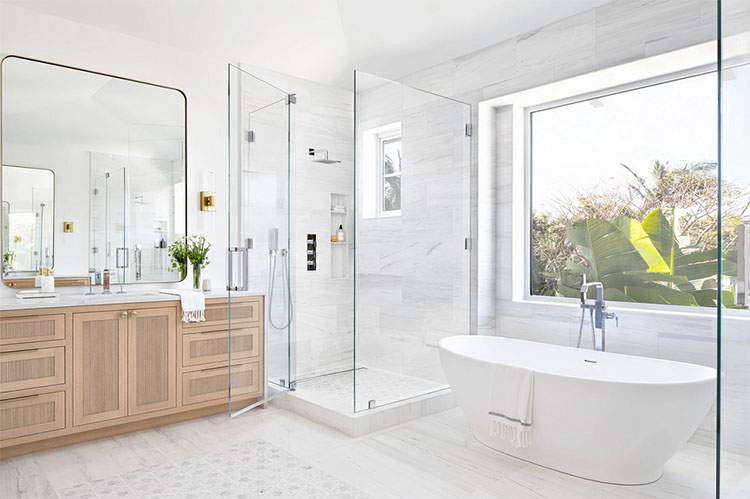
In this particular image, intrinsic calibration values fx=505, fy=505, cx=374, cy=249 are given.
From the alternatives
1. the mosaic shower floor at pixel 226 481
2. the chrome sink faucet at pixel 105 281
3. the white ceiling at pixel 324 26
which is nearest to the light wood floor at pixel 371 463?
the mosaic shower floor at pixel 226 481

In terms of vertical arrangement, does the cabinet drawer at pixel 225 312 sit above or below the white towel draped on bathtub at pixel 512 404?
above

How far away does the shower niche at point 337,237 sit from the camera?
469cm

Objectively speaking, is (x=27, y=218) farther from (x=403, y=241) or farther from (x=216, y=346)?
(x=403, y=241)

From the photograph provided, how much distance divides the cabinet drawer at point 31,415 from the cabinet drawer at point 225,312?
872 millimetres

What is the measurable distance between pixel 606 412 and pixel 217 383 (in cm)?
252

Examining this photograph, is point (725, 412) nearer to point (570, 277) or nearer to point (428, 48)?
point (570, 277)

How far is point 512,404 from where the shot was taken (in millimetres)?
2664

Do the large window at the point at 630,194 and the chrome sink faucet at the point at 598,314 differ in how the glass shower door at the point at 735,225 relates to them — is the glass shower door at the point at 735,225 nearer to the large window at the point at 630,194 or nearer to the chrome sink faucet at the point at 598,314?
the chrome sink faucet at the point at 598,314

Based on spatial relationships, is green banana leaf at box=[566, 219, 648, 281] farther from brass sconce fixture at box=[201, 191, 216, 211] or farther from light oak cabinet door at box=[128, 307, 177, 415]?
light oak cabinet door at box=[128, 307, 177, 415]

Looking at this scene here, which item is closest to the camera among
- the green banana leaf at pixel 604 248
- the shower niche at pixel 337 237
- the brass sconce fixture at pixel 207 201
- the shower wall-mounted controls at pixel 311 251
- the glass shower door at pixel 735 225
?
the glass shower door at pixel 735 225

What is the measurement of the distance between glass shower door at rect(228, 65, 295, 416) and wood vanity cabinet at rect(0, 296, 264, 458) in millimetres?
36

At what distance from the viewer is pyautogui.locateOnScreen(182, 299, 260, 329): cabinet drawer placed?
11.6 feet

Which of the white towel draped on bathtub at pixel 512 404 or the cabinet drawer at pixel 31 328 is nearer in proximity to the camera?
the white towel draped on bathtub at pixel 512 404

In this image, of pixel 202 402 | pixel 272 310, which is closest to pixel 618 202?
pixel 272 310
